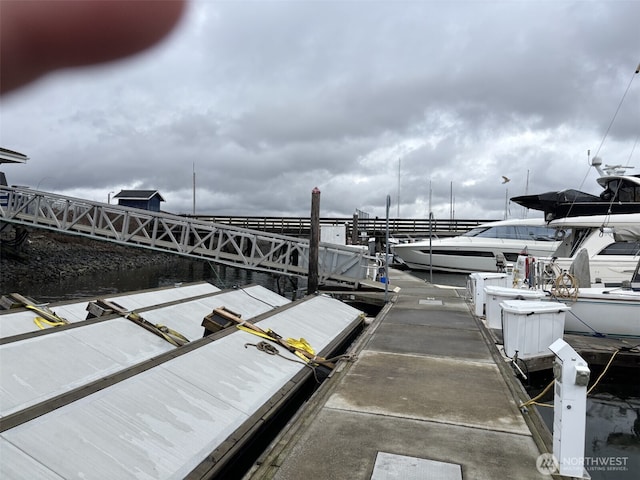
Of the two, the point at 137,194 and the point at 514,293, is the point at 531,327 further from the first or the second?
the point at 137,194

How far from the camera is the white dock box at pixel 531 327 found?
8.30 meters

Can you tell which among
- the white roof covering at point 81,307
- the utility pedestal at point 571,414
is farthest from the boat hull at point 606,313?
the white roof covering at point 81,307

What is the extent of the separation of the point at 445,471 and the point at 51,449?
343cm

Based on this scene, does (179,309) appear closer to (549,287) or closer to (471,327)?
(471,327)

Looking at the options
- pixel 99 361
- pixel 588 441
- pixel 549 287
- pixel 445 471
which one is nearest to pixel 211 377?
pixel 99 361

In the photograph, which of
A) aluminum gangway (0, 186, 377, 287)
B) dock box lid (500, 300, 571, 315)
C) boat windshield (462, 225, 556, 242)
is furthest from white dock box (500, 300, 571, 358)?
boat windshield (462, 225, 556, 242)

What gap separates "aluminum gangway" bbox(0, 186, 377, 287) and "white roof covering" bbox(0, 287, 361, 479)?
35.5ft

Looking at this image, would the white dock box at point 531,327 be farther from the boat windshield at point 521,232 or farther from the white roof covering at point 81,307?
the boat windshield at point 521,232

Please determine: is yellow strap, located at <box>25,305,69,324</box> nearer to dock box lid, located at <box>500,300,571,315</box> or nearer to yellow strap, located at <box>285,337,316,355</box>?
yellow strap, located at <box>285,337,316,355</box>

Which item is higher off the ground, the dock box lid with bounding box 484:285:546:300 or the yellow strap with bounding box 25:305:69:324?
the dock box lid with bounding box 484:285:546:300

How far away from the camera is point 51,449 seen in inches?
149

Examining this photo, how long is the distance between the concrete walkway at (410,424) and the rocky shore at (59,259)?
21.1 m

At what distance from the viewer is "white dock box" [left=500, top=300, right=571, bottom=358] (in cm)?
830

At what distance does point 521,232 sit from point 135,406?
90.0 feet
